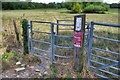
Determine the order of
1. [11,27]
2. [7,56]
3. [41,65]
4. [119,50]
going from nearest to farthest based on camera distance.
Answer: [41,65]
[7,56]
[119,50]
[11,27]

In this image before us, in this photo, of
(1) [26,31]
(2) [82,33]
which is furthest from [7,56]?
(2) [82,33]

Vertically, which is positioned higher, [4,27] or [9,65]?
[4,27]

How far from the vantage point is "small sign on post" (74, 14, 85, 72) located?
121 inches

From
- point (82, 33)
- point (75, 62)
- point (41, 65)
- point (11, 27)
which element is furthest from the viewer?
point (11, 27)

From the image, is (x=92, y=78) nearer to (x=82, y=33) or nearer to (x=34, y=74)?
(x=82, y=33)

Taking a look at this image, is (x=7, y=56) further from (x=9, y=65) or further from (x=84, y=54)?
(x=84, y=54)

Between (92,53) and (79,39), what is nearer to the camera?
(79,39)

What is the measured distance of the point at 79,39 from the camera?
3.11m

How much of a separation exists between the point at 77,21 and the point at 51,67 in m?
1.12

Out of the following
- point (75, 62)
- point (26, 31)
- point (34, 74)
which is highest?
point (26, 31)

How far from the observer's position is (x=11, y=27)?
6.20 metres

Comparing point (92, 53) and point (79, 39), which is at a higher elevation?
point (79, 39)

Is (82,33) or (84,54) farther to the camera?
(84,54)

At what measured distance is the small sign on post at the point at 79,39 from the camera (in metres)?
3.08
